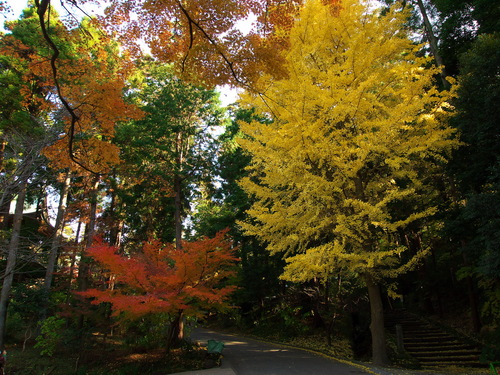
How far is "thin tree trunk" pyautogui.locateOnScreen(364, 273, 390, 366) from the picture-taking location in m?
7.27

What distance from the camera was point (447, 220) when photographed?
8.25m

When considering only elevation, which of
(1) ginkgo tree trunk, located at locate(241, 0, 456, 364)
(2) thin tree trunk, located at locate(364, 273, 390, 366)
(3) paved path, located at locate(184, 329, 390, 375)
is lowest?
(3) paved path, located at locate(184, 329, 390, 375)

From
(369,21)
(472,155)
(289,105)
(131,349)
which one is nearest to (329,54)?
(369,21)

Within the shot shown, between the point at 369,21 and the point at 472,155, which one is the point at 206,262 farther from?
the point at 369,21

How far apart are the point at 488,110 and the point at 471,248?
10.8 feet

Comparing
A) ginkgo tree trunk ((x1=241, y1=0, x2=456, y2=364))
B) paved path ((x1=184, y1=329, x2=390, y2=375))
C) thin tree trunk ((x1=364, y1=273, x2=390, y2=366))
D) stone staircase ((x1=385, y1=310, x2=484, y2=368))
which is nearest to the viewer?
ginkgo tree trunk ((x1=241, y1=0, x2=456, y2=364))

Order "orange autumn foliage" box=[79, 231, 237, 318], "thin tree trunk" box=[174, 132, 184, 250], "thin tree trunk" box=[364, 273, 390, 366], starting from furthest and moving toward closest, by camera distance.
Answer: "thin tree trunk" box=[174, 132, 184, 250] → "thin tree trunk" box=[364, 273, 390, 366] → "orange autumn foliage" box=[79, 231, 237, 318]

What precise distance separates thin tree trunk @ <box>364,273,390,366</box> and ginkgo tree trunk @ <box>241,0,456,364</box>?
23 mm

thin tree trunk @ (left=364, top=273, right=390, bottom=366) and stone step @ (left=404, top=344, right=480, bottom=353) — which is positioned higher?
thin tree trunk @ (left=364, top=273, right=390, bottom=366)

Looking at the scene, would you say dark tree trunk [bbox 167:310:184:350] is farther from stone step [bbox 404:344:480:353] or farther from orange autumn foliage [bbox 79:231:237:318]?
stone step [bbox 404:344:480:353]

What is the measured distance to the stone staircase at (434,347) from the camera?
8.23 metres

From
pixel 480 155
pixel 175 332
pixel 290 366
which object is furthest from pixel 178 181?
pixel 480 155

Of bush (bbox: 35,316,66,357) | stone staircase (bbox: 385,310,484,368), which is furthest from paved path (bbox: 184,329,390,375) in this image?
bush (bbox: 35,316,66,357)

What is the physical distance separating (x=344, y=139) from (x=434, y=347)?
726 centimetres
